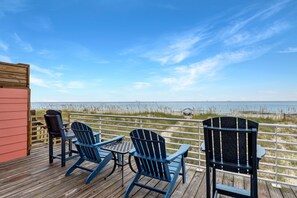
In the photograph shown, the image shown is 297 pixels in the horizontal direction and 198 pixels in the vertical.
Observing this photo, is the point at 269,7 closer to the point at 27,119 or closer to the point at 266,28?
the point at 266,28

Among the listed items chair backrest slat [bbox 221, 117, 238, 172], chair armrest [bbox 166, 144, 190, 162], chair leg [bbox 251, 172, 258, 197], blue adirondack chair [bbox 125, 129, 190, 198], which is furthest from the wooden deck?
chair backrest slat [bbox 221, 117, 238, 172]

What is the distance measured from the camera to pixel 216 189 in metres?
1.97

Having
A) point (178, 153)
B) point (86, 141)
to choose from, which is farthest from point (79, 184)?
point (178, 153)

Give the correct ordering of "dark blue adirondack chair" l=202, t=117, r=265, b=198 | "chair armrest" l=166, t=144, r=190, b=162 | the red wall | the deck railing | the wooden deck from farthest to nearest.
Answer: the red wall → the deck railing → the wooden deck → "chair armrest" l=166, t=144, r=190, b=162 → "dark blue adirondack chair" l=202, t=117, r=265, b=198

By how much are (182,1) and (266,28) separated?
3058 mm

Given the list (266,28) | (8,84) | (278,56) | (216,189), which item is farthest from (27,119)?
(278,56)

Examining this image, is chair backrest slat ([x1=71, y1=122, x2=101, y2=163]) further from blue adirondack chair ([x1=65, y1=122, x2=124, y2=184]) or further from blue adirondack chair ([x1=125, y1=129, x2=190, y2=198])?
blue adirondack chair ([x1=125, y1=129, x2=190, y2=198])

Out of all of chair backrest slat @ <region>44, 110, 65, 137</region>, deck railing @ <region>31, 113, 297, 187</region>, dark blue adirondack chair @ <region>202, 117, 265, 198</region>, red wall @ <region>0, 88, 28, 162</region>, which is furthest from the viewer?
red wall @ <region>0, 88, 28, 162</region>

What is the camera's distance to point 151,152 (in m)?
2.07

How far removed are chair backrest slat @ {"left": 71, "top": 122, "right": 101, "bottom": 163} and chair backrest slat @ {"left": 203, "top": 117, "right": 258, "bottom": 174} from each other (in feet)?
5.85

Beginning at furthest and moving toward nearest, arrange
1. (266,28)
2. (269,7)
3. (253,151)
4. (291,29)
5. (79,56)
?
(79,56)
(266,28)
(291,29)
(269,7)
(253,151)

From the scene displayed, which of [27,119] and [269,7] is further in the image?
[269,7]

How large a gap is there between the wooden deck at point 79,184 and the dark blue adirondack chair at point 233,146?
89 centimetres

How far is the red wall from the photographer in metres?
3.47
